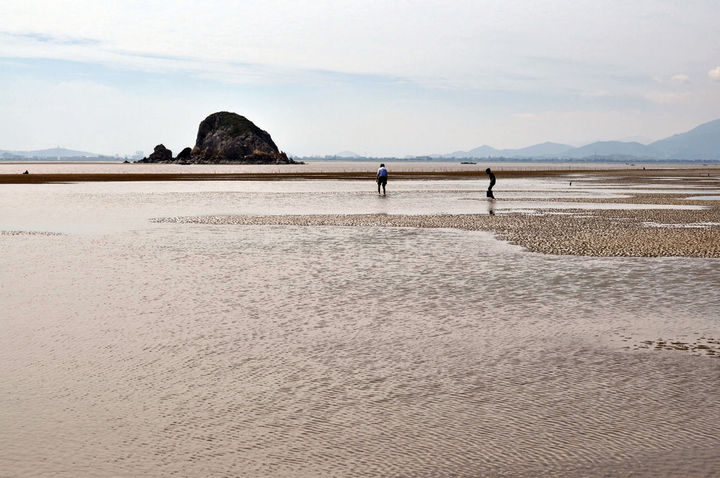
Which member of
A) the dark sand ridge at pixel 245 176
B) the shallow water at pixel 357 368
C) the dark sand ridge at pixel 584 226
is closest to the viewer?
the shallow water at pixel 357 368

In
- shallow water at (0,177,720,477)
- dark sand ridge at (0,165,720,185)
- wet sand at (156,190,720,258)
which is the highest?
dark sand ridge at (0,165,720,185)

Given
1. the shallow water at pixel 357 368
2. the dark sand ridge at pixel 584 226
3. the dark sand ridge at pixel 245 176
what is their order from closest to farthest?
1. the shallow water at pixel 357 368
2. the dark sand ridge at pixel 584 226
3. the dark sand ridge at pixel 245 176

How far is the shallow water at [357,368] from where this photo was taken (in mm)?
7164

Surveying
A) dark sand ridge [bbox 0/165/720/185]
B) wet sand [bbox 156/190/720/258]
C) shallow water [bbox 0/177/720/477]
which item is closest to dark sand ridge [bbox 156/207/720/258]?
wet sand [bbox 156/190/720/258]

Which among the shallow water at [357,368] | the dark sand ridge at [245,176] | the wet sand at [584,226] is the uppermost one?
the dark sand ridge at [245,176]

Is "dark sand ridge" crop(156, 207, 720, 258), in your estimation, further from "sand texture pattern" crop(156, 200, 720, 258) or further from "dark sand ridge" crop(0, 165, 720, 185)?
"dark sand ridge" crop(0, 165, 720, 185)

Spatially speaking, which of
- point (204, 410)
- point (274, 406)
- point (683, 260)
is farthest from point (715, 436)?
point (683, 260)

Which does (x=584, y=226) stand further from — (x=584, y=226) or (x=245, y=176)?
(x=245, y=176)

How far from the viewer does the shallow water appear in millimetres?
7164

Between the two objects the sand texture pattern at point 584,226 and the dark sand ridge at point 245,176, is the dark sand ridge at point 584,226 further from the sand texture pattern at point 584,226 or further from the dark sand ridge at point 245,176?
the dark sand ridge at point 245,176

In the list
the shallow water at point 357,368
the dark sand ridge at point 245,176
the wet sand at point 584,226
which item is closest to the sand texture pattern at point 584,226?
the wet sand at point 584,226

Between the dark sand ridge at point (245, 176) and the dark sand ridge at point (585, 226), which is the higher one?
the dark sand ridge at point (245, 176)

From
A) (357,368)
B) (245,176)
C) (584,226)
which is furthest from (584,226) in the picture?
(245,176)

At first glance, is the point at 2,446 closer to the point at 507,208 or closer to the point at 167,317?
the point at 167,317
